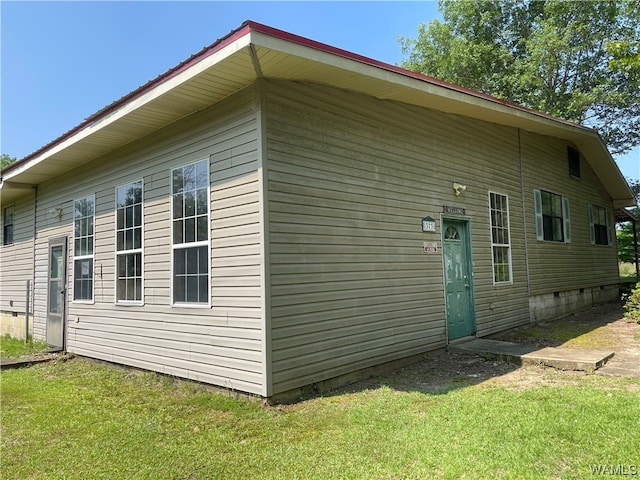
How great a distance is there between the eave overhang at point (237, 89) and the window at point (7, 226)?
2.46m

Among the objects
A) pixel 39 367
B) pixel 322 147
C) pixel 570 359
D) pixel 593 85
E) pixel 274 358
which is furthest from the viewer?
pixel 593 85

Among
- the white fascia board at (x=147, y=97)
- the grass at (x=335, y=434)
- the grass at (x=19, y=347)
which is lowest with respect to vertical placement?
the grass at (x=19, y=347)

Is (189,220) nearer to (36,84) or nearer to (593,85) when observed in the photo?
(36,84)

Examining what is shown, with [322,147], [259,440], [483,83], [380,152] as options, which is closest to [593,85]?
[483,83]

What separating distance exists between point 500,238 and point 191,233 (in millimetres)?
6189

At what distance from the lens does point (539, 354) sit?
239 inches

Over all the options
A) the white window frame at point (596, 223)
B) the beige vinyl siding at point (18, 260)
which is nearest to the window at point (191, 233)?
the beige vinyl siding at point (18, 260)

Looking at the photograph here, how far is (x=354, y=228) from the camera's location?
5.64 metres

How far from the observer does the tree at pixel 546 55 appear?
1808 cm

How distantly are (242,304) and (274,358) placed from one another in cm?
70

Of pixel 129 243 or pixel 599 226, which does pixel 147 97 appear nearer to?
pixel 129 243

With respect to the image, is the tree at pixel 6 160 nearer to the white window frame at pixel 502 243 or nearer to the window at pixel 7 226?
the window at pixel 7 226

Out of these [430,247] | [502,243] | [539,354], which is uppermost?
[502,243]

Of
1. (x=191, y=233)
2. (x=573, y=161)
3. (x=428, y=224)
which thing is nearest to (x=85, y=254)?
(x=191, y=233)
